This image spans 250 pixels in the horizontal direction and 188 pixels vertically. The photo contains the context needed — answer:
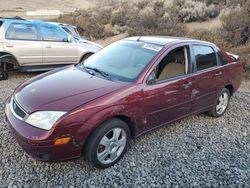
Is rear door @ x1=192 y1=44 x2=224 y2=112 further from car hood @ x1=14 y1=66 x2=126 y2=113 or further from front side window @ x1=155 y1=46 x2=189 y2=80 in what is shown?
car hood @ x1=14 y1=66 x2=126 y2=113

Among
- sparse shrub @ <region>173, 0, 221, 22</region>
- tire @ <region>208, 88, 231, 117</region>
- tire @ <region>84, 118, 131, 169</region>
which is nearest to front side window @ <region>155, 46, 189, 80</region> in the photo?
tire @ <region>84, 118, 131, 169</region>

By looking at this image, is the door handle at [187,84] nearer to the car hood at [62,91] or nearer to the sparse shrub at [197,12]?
the car hood at [62,91]

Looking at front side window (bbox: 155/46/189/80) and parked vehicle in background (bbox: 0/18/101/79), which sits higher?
front side window (bbox: 155/46/189/80)

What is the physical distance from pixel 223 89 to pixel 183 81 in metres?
1.48

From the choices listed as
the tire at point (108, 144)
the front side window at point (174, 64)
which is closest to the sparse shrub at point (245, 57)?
the front side window at point (174, 64)

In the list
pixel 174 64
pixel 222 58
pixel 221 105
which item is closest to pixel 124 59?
pixel 174 64

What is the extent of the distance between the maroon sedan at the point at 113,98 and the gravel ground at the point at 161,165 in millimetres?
270

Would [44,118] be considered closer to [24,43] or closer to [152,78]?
[152,78]

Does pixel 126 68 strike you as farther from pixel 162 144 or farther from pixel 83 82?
pixel 162 144

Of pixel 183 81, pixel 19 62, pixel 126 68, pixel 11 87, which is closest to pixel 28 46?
pixel 19 62

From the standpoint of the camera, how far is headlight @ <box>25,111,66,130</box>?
10.3 ft

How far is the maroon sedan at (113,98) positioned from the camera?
126 inches

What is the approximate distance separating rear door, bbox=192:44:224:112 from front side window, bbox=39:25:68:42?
4.72 metres

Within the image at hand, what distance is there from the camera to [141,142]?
4.38 meters
